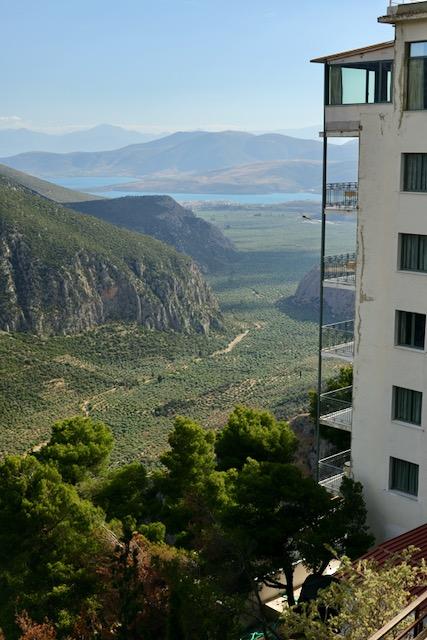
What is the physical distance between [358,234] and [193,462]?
1082 cm

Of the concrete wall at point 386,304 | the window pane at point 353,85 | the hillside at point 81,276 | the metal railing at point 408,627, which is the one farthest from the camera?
the hillside at point 81,276

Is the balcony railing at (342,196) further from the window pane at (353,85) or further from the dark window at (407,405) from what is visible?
the dark window at (407,405)

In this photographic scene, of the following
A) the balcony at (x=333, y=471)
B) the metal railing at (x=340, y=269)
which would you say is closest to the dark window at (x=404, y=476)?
the balcony at (x=333, y=471)

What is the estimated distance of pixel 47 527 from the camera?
76.9 ft

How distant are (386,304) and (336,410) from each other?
174 inches

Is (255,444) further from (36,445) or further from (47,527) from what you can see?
(36,445)

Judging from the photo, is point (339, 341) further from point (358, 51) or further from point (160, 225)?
point (160, 225)

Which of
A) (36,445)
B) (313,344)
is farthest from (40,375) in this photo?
(313,344)

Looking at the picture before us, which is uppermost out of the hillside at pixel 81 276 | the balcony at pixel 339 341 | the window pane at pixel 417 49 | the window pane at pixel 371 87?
the window pane at pixel 417 49

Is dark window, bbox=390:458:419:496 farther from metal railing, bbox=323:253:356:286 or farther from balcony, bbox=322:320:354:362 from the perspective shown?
metal railing, bbox=323:253:356:286

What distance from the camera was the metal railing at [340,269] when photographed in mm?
21817

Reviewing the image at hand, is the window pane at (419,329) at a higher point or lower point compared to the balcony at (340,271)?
lower

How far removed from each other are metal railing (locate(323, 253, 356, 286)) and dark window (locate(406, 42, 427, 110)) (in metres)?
4.44

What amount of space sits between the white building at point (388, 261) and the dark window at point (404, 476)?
0.09ft
